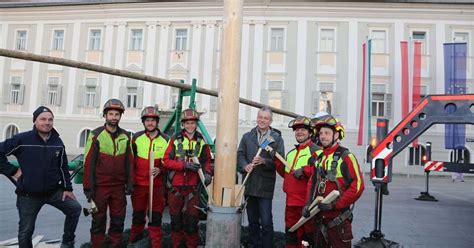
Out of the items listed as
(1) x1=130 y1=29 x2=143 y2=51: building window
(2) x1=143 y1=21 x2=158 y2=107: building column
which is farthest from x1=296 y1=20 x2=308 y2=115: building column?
(1) x1=130 y1=29 x2=143 y2=51: building window

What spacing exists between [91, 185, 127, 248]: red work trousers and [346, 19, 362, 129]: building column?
20.4 m

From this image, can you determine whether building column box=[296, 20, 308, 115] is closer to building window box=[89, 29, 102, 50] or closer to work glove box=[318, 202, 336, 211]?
building window box=[89, 29, 102, 50]

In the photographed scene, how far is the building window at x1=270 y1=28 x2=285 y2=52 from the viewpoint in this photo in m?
24.4

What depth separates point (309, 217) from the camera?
3809 millimetres

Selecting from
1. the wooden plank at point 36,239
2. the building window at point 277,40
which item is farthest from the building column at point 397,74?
the wooden plank at point 36,239

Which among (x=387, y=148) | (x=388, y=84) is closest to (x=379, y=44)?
(x=388, y=84)

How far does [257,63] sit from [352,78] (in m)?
5.75

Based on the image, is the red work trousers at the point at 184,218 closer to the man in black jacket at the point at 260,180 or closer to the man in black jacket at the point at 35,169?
the man in black jacket at the point at 260,180

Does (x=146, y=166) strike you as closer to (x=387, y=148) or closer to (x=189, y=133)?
(x=189, y=133)

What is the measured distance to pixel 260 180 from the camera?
14.9 feet

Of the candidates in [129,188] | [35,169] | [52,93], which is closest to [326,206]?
[129,188]

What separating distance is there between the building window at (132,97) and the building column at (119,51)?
0.73 m

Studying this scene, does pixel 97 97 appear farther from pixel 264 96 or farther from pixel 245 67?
pixel 264 96

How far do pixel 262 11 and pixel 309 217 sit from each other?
22216 millimetres
